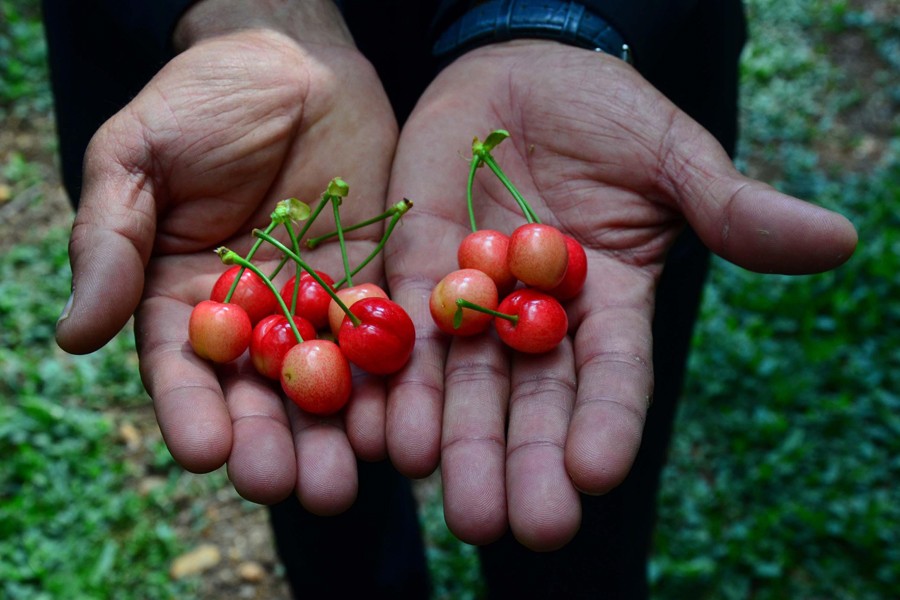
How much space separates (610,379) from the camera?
1.96 metres

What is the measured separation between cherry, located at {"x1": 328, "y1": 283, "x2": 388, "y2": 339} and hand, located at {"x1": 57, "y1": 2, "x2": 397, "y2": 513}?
0.19m

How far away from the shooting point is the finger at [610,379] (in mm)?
1814

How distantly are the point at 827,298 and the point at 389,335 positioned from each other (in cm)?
282

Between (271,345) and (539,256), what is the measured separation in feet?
2.24

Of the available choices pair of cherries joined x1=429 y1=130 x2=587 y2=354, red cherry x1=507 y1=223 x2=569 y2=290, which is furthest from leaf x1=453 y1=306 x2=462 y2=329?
red cherry x1=507 y1=223 x2=569 y2=290

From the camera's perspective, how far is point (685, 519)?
347 centimetres

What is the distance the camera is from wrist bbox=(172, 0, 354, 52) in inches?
99.0

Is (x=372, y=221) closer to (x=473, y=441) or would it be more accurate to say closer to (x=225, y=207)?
(x=225, y=207)

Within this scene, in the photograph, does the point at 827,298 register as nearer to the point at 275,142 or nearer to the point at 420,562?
the point at 420,562

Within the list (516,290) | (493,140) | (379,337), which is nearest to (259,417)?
(379,337)

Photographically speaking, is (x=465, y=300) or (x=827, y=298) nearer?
(x=465, y=300)

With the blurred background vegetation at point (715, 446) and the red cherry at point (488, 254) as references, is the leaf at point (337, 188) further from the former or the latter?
the blurred background vegetation at point (715, 446)

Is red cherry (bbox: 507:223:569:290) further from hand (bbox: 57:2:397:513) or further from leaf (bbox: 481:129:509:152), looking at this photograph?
hand (bbox: 57:2:397:513)

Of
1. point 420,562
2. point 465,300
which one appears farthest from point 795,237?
point 420,562
